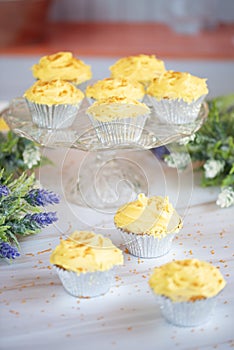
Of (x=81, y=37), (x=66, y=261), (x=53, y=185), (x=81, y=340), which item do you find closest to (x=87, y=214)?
(x=53, y=185)

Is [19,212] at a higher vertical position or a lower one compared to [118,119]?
lower

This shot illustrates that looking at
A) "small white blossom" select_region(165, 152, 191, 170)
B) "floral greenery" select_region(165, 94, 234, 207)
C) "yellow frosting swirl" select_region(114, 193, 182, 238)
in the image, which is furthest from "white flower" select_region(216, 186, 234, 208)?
"yellow frosting swirl" select_region(114, 193, 182, 238)

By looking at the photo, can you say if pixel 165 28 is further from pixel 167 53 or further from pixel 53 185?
pixel 53 185

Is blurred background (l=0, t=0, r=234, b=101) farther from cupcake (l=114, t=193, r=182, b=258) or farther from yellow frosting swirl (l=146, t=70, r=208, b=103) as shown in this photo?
cupcake (l=114, t=193, r=182, b=258)

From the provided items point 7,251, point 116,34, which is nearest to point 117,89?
point 7,251

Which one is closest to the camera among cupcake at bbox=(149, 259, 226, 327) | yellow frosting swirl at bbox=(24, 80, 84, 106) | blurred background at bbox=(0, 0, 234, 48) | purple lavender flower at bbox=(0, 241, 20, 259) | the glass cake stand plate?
cupcake at bbox=(149, 259, 226, 327)

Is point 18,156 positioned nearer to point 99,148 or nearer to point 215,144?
point 99,148

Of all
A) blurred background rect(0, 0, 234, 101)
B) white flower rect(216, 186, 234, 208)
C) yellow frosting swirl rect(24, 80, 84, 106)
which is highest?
yellow frosting swirl rect(24, 80, 84, 106)
